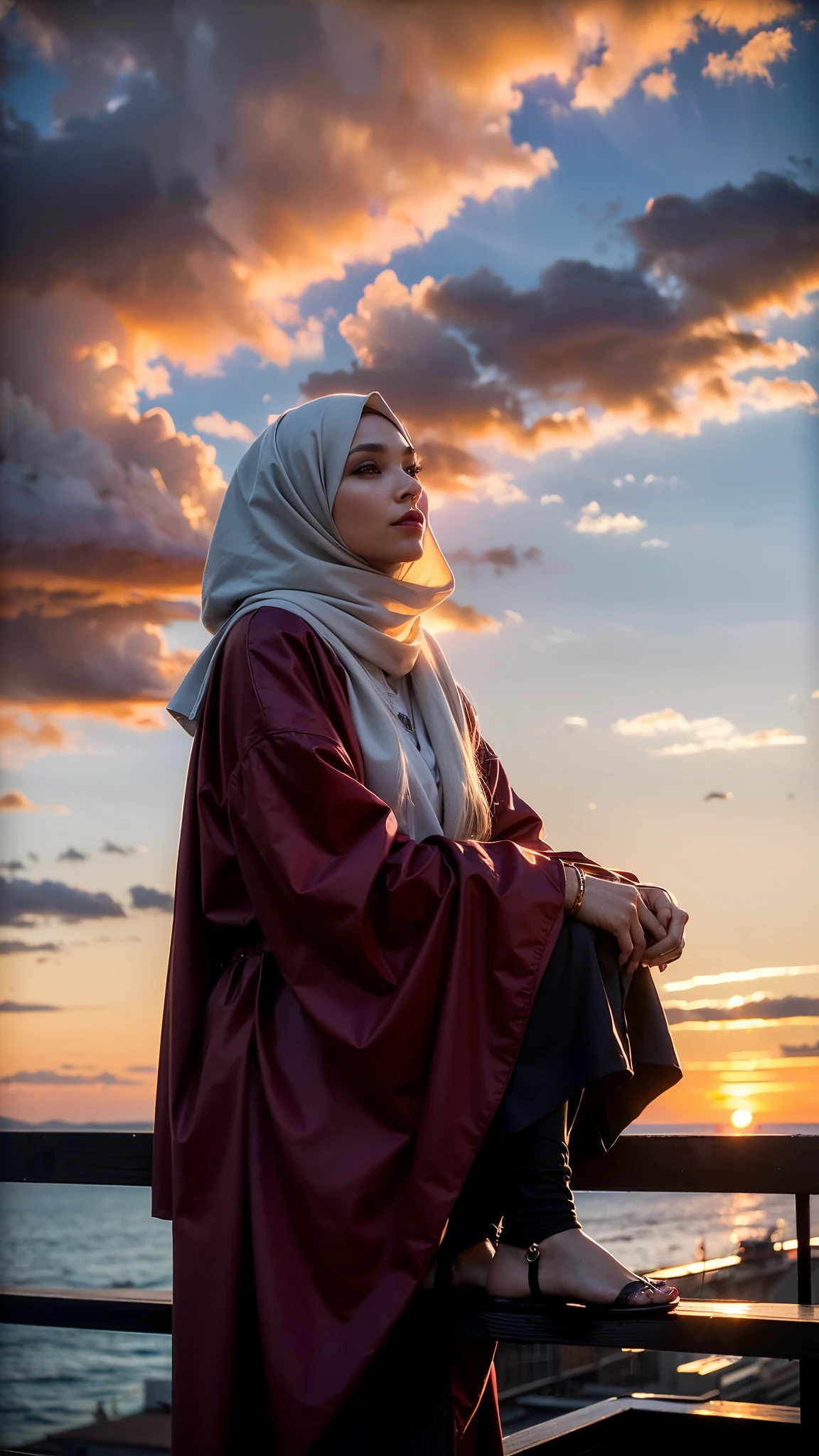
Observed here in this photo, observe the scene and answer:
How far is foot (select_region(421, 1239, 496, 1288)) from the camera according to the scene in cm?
171

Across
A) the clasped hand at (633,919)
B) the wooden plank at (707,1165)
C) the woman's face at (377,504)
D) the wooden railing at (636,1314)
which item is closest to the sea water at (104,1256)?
the wooden railing at (636,1314)

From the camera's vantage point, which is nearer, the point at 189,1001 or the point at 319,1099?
the point at 319,1099

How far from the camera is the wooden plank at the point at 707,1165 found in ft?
6.73

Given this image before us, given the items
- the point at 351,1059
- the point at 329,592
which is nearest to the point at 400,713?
the point at 329,592

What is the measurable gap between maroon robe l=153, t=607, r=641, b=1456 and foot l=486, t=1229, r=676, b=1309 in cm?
11

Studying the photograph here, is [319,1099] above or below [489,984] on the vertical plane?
below

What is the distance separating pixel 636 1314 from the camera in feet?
5.00

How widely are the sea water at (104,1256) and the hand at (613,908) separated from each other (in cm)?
1902

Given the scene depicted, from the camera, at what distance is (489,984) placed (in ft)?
5.44

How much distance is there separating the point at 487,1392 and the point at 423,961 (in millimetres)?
927

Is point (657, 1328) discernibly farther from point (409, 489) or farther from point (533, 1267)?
point (409, 489)

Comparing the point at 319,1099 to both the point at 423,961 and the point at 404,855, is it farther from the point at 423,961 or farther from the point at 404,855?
the point at 404,855

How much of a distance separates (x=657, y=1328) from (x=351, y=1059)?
52cm

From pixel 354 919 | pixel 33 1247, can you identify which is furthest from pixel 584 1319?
pixel 33 1247
